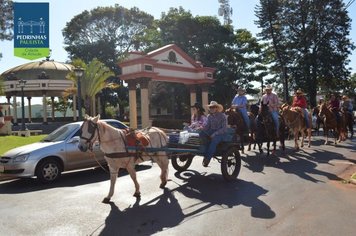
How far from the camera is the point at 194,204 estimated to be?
8195 millimetres

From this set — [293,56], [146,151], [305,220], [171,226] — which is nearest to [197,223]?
[171,226]

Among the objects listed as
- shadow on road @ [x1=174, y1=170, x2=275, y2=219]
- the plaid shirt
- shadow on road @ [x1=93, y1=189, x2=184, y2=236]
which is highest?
the plaid shirt

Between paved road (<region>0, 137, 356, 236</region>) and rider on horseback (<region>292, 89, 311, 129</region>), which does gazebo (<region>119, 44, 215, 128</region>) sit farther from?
paved road (<region>0, 137, 356, 236</region>)

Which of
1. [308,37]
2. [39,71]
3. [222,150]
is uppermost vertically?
[308,37]

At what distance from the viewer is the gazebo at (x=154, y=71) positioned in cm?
2526

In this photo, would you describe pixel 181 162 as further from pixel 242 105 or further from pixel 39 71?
pixel 39 71

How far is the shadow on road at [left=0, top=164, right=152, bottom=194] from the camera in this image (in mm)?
10609

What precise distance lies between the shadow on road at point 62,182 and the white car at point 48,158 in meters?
0.30

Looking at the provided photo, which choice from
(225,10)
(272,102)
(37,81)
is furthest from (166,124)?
(225,10)

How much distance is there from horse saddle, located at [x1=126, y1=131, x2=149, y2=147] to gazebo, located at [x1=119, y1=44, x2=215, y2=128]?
53.2 feet

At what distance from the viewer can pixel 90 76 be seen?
1543 inches

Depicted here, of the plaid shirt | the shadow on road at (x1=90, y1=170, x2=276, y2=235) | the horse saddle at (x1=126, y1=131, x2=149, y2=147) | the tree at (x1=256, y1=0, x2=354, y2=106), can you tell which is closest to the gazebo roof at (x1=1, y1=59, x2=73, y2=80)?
the tree at (x1=256, y1=0, x2=354, y2=106)

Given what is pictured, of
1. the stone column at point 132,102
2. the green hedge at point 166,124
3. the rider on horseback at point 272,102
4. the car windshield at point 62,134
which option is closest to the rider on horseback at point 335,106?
the rider on horseback at point 272,102

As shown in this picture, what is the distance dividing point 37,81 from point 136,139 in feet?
129
